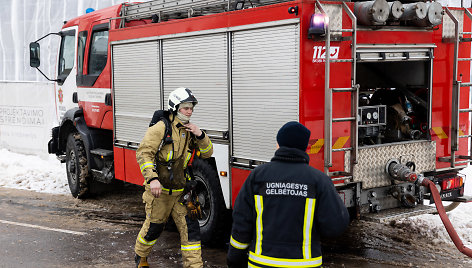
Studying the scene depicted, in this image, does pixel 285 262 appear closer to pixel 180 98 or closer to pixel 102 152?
pixel 180 98

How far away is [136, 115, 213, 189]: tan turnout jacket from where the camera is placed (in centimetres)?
549

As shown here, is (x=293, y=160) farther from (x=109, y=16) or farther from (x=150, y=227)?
(x=109, y=16)

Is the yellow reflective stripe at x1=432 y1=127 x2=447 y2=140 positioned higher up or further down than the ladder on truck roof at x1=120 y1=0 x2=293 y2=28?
further down

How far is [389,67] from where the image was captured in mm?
7352

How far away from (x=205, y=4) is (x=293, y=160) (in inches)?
165

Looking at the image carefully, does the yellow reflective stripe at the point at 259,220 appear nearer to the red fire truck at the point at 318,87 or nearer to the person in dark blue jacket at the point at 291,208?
the person in dark blue jacket at the point at 291,208

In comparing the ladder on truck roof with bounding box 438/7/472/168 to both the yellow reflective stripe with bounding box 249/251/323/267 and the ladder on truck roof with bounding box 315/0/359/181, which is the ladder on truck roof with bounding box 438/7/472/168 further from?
the yellow reflective stripe with bounding box 249/251/323/267

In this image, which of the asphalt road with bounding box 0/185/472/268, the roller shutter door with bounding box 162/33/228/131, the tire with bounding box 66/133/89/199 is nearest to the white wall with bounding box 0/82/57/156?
the tire with bounding box 66/133/89/199

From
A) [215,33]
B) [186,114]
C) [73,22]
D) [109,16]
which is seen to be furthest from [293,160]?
[73,22]

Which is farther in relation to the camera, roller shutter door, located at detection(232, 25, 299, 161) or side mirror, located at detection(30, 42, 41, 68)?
side mirror, located at detection(30, 42, 41, 68)

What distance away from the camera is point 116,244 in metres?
7.14

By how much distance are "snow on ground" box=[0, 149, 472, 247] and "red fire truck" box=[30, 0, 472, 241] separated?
0.52 meters

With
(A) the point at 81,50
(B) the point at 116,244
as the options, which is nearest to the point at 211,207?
(B) the point at 116,244

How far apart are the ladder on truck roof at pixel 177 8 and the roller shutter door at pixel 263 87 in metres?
0.47
